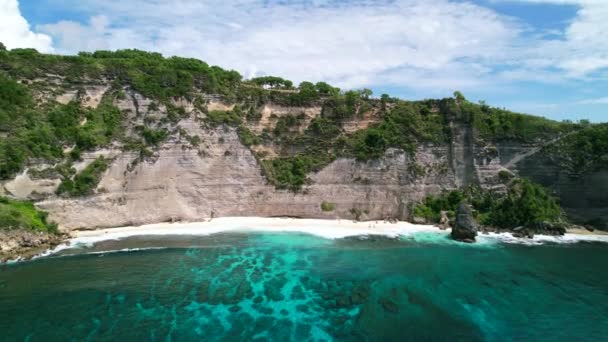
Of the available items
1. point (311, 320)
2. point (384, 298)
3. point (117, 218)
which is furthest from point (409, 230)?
point (117, 218)

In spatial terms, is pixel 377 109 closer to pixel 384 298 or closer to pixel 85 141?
pixel 384 298

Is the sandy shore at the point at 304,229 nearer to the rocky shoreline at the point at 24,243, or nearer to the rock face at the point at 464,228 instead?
the rock face at the point at 464,228

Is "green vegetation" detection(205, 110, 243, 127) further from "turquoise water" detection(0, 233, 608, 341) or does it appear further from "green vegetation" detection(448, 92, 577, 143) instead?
"green vegetation" detection(448, 92, 577, 143)

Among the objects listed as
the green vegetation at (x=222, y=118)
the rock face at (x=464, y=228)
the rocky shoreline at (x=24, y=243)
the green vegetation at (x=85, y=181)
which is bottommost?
the rocky shoreline at (x=24, y=243)

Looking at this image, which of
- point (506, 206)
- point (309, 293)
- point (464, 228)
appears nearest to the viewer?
point (309, 293)

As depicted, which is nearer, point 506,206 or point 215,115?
point 506,206

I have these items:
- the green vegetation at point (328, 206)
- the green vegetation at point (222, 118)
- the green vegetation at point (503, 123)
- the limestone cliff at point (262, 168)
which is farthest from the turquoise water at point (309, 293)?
the green vegetation at point (503, 123)

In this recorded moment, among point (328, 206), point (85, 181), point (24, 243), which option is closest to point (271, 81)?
point (328, 206)

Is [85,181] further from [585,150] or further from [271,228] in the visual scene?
[585,150]
